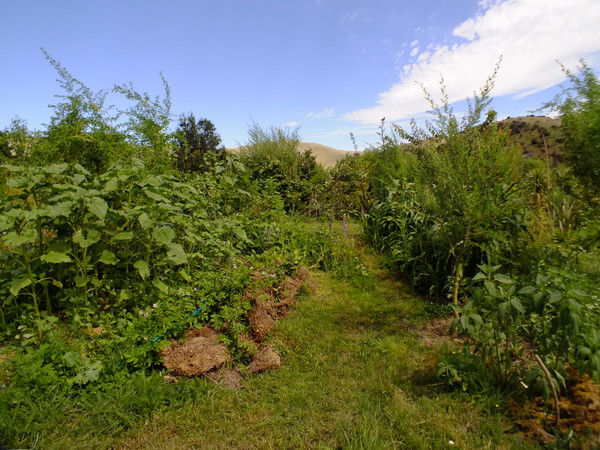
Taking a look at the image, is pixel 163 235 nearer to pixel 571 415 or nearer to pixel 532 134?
pixel 571 415

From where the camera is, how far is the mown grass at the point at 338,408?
1.76 metres

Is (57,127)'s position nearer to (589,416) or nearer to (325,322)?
(325,322)

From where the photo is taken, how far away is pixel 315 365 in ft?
8.02

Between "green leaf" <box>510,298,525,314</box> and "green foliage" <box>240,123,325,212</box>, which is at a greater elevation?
"green foliage" <box>240,123,325,212</box>

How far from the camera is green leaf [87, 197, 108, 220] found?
7.80ft

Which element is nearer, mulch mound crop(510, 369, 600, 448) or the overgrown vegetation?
mulch mound crop(510, 369, 600, 448)

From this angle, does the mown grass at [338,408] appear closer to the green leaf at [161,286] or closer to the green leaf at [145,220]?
the green leaf at [161,286]

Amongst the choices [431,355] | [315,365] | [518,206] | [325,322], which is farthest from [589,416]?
[518,206]

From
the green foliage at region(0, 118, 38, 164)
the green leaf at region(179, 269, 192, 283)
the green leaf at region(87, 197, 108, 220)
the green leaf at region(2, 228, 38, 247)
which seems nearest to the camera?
the green leaf at region(2, 228, 38, 247)

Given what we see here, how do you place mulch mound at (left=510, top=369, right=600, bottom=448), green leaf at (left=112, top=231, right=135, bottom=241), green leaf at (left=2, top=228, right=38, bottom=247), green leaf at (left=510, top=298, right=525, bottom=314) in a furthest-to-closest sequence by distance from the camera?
green leaf at (left=112, top=231, right=135, bottom=241) < green leaf at (left=2, top=228, right=38, bottom=247) < green leaf at (left=510, top=298, right=525, bottom=314) < mulch mound at (left=510, top=369, right=600, bottom=448)

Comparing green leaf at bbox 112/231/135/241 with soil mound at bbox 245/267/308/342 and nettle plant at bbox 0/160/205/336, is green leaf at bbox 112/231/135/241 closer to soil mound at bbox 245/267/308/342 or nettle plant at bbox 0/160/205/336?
nettle plant at bbox 0/160/205/336

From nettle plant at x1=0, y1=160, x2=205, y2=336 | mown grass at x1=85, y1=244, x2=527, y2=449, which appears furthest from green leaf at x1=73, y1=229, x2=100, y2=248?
mown grass at x1=85, y1=244, x2=527, y2=449

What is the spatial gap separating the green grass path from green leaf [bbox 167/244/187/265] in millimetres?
985

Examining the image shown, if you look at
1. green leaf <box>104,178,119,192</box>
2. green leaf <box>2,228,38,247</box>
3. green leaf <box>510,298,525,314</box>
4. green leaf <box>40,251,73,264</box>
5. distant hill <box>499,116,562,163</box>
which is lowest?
green leaf <box>510,298,525,314</box>
